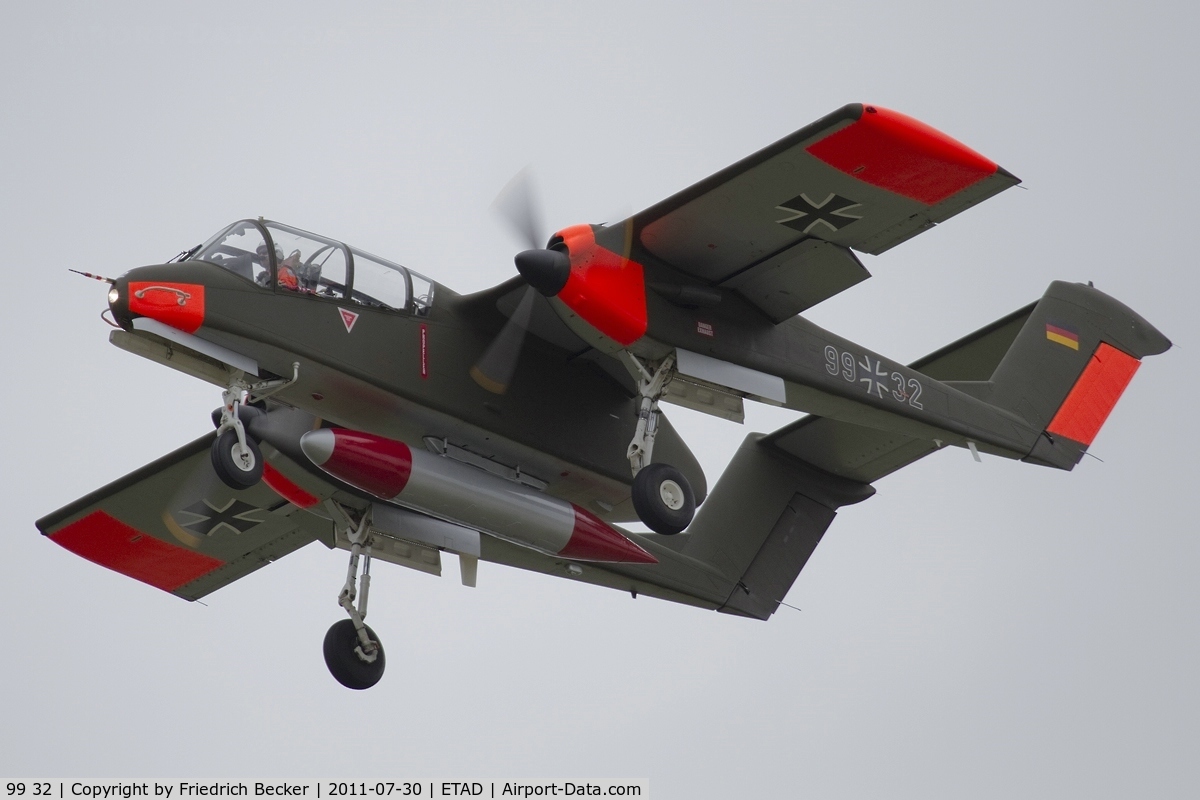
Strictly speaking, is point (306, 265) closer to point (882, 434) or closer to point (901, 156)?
point (901, 156)

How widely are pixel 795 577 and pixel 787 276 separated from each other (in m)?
4.98

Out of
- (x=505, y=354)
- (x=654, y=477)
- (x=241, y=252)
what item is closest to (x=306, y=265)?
(x=241, y=252)

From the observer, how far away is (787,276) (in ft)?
51.2

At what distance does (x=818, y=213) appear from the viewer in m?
14.9

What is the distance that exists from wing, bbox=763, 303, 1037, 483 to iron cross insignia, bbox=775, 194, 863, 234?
3.67 m

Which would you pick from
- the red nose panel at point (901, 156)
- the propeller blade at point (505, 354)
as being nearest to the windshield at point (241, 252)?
the propeller blade at point (505, 354)

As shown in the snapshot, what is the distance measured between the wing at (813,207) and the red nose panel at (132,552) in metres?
7.05

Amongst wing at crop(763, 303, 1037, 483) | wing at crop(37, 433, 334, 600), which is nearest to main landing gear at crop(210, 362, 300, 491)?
wing at crop(37, 433, 334, 600)

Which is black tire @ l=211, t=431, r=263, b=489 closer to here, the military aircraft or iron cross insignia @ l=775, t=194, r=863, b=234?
the military aircraft

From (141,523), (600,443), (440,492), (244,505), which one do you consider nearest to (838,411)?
(600,443)

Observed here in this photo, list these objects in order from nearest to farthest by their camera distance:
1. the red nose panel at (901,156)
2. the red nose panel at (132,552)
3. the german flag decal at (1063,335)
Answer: the red nose panel at (901,156)
the red nose panel at (132,552)
the german flag decal at (1063,335)

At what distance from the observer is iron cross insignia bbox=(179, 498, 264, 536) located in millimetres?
17953

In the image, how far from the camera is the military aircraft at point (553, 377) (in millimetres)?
14438

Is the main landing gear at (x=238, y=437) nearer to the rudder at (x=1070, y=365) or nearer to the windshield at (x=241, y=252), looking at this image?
the windshield at (x=241, y=252)
